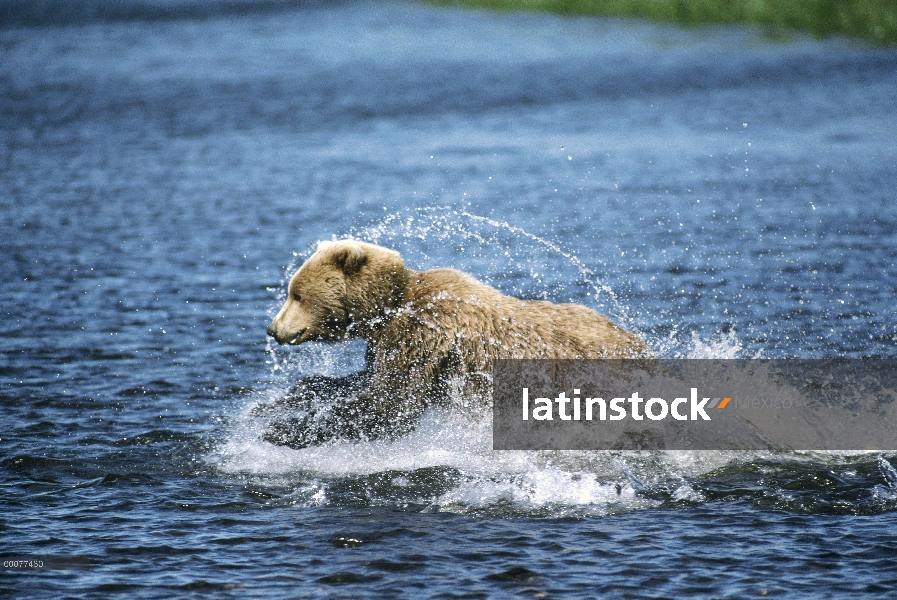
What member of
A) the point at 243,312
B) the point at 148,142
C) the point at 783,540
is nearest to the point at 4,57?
the point at 148,142

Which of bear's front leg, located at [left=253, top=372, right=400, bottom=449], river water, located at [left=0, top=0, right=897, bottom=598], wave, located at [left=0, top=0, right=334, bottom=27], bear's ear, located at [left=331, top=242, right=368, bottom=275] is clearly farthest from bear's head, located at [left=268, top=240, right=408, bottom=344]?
wave, located at [left=0, top=0, right=334, bottom=27]

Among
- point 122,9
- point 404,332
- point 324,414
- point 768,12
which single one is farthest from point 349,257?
point 122,9

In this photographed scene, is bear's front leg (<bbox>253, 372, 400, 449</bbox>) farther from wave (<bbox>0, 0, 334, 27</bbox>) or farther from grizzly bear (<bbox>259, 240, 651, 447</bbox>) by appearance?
wave (<bbox>0, 0, 334, 27</bbox>)

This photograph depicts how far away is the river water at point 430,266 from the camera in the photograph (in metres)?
7.04

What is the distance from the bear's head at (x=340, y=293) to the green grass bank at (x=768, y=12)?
29.2m

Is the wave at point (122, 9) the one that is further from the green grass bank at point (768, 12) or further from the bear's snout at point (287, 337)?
the bear's snout at point (287, 337)

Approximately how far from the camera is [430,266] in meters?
13.9

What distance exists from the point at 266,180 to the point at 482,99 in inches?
360

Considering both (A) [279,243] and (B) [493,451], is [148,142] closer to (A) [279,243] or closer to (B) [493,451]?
(A) [279,243]

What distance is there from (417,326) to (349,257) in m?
0.70

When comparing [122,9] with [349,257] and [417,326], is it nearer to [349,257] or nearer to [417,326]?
[349,257]

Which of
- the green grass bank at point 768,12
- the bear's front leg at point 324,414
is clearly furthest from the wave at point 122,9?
the bear's front leg at point 324,414

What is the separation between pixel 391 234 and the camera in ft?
52.9

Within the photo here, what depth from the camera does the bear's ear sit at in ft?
27.3
